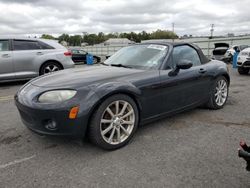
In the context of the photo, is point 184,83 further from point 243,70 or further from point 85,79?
point 243,70

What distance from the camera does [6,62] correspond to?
24.3 feet

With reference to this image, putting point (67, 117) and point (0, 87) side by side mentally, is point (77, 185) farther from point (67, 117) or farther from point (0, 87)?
point (0, 87)

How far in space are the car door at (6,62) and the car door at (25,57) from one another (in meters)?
0.14

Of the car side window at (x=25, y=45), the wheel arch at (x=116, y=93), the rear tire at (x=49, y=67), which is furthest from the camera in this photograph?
the rear tire at (x=49, y=67)

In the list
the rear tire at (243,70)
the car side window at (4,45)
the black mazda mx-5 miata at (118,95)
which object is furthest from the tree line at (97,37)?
the black mazda mx-5 miata at (118,95)

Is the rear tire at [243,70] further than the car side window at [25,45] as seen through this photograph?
Yes

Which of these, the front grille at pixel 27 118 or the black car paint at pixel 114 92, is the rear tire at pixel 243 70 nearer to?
the black car paint at pixel 114 92

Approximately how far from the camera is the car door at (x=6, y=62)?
740 cm

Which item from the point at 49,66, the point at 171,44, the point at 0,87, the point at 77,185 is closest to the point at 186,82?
the point at 171,44

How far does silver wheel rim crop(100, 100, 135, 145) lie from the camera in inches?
119

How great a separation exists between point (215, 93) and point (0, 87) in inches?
255

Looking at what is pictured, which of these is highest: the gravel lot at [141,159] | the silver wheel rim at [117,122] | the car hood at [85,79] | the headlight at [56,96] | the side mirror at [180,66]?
the side mirror at [180,66]

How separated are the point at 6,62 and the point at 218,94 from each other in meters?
6.16

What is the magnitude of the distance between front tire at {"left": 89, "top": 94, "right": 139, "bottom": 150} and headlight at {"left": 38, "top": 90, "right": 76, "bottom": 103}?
1.21 feet
